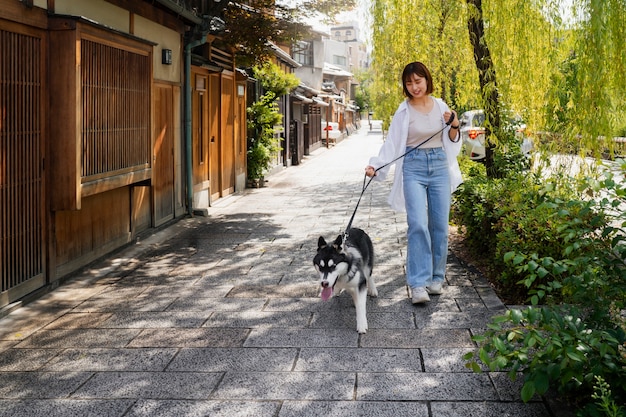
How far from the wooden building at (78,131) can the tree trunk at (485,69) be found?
13.6 feet

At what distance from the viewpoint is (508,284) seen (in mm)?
6410

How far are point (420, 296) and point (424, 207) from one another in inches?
31.4

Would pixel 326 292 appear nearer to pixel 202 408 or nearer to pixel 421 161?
pixel 202 408

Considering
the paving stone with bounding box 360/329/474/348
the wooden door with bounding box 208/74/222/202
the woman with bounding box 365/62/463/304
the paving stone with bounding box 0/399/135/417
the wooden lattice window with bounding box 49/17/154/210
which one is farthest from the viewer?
the wooden door with bounding box 208/74/222/202

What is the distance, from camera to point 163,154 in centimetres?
1100

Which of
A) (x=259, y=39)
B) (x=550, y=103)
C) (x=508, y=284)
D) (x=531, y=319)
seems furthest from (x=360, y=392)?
(x=259, y=39)

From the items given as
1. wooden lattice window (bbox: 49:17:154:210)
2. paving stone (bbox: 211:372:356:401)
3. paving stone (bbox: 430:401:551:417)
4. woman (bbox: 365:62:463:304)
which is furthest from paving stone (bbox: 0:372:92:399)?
woman (bbox: 365:62:463:304)

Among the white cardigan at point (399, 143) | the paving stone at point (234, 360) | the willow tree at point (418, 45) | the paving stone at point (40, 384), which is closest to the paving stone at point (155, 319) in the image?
the paving stone at point (234, 360)

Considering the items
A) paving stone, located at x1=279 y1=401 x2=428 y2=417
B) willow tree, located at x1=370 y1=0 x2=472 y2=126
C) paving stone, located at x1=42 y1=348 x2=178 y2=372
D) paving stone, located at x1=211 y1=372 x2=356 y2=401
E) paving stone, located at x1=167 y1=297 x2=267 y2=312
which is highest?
willow tree, located at x1=370 y1=0 x2=472 y2=126

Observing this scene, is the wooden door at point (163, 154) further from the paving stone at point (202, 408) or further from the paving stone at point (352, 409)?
the paving stone at point (352, 409)

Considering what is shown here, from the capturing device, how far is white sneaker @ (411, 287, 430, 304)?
238 inches

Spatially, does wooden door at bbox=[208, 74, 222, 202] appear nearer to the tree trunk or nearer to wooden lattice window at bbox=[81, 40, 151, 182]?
wooden lattice window at bbox=[81, 40, 151, 182]

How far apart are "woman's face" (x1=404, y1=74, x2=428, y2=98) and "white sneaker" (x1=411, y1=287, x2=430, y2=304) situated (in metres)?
1.71

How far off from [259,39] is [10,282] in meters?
8.46
